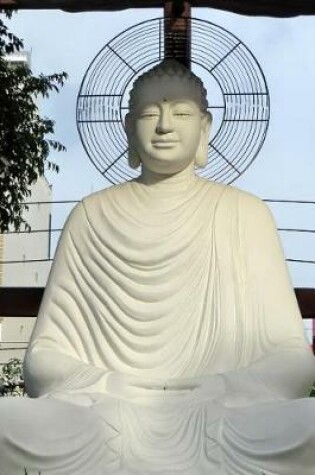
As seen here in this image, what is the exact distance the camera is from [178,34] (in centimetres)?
411

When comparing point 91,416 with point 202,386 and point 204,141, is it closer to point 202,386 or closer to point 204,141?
point 202,386

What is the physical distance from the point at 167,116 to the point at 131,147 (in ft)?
0.81

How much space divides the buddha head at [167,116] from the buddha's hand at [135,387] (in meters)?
0.84

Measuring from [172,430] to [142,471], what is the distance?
0.55ft

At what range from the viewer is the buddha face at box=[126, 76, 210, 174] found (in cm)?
374

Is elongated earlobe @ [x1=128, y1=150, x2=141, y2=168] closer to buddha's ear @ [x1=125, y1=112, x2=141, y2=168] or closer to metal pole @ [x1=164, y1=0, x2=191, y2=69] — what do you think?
buddha's ear @ [x1=125, y1=112, x2=141, y2=168]

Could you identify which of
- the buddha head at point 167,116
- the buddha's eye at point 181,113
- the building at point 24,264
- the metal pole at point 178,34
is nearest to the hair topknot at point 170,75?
the buddha head at point 167,116

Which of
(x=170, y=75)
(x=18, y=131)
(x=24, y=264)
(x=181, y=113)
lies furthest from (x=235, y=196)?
(x=24, y=264)

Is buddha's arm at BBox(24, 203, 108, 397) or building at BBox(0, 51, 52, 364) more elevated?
buddha's arm at BBox(24, 203, 108, 397)

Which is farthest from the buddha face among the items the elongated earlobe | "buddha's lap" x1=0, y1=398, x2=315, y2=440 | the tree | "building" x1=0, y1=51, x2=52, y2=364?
"building" x1=0, y1=51, x2=52, y2=364

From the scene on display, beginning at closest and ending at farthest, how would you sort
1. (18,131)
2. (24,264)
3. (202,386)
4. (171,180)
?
(202,386), (171,180), (18,131), (24,264)

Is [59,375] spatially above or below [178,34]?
below

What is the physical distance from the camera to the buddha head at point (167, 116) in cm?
374

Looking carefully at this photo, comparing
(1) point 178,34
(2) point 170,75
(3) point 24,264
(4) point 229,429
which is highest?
(1) point 178,34
